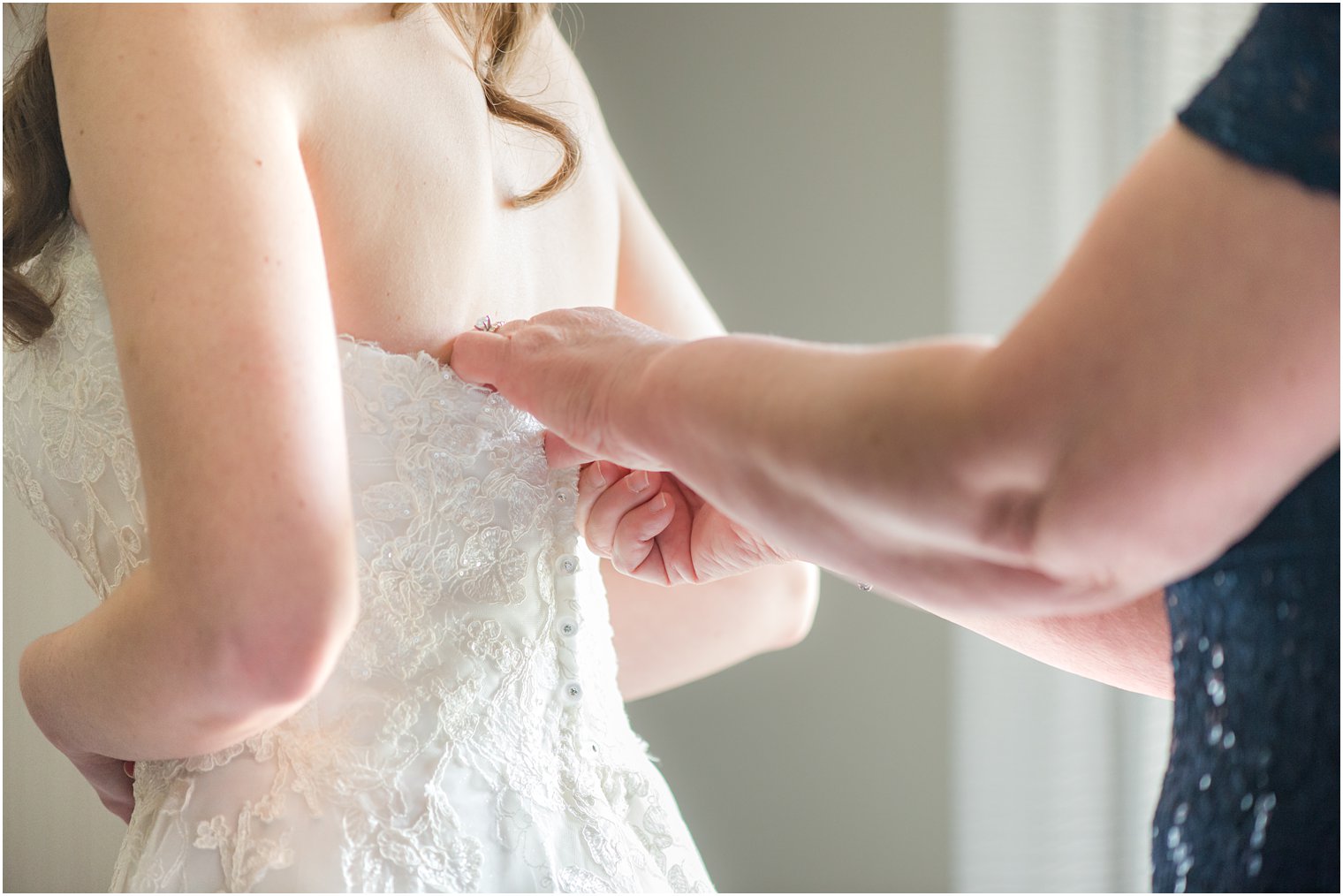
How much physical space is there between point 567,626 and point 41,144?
55cm

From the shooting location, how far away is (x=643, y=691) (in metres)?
1.16

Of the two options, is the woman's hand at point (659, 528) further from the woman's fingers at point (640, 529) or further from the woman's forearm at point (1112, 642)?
the woman's forearm at point (1112, 642)

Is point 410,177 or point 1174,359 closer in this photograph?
point 1174,359

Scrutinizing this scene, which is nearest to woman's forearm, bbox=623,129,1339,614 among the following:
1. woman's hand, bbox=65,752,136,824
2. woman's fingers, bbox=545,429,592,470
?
woman's fingers, bbox=545,429,592,470

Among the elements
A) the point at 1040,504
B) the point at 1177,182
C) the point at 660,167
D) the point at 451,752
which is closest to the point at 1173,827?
the point at 1040,504

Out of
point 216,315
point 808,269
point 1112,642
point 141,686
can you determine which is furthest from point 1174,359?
point 808,269

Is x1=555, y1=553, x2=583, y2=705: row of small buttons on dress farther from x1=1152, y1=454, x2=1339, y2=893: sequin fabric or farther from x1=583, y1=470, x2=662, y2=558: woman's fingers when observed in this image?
x1=1152, y1=454, x2=1339, y2=893: sequin fabric

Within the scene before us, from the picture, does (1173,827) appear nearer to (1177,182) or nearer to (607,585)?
(1177,182)

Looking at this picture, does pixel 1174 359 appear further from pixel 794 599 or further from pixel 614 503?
pixel 794 599

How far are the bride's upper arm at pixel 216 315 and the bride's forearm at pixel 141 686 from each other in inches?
1.2

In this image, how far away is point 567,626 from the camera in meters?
0.81

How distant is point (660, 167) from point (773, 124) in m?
0.23

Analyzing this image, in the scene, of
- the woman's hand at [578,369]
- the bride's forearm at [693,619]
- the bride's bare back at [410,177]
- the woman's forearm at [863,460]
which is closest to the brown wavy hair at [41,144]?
the bride's bare back at [410,177]

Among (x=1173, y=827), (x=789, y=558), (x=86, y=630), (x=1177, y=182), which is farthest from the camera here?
(x=789, y=558)
